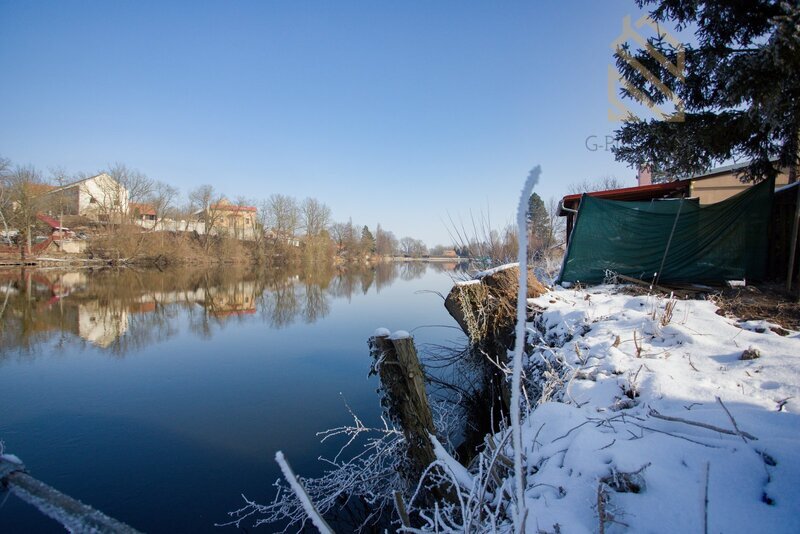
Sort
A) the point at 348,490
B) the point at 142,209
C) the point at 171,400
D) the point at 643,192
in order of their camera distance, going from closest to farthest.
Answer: the point at 348,490 → the point at 171,400 → the point at 643,192 → the point at 142,209

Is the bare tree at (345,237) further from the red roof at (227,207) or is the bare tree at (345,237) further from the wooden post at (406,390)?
the wooden post at (406,390)

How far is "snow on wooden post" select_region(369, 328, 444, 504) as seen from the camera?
308 centimetres

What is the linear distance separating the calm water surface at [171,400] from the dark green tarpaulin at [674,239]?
14.9 ft

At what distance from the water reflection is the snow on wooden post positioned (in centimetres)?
787

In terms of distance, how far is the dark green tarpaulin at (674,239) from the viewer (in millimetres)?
7020

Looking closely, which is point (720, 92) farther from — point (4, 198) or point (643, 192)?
point (4, 198)

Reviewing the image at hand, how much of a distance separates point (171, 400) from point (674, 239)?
1012 centimetres

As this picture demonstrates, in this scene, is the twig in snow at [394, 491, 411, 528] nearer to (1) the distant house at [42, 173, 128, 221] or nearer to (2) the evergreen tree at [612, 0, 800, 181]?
(2) the evergreen tree at [612, 0, 800, 181]

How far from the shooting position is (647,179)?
1633 cm

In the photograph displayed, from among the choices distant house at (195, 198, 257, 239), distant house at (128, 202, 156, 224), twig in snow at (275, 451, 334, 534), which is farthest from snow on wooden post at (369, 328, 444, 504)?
distant house at (195, 198, 257, 239)

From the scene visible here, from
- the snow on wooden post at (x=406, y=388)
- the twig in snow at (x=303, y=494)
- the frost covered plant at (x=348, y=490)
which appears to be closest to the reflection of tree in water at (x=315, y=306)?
the frost covered plant at (x=348, y=490)

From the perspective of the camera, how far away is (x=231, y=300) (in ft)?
59.9

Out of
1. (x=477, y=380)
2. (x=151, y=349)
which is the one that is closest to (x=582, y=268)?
(x=477, y=380)

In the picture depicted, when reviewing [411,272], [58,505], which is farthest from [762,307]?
[411,272]
